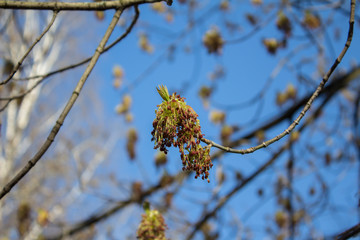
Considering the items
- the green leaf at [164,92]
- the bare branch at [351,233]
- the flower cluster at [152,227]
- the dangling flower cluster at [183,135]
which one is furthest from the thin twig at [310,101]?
the flower cluster at [152,227]

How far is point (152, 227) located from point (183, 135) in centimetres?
75

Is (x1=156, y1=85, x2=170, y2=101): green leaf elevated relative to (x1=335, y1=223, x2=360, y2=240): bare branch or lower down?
elevated

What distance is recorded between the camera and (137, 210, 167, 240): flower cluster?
180 centimetres

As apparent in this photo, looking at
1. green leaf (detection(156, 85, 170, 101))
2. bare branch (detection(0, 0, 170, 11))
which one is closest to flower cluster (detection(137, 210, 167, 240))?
green leaf (detection(156, 85, 170, 101))

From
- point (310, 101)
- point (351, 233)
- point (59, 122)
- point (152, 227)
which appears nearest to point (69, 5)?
point (59, 122)

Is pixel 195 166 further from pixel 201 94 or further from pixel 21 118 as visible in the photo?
pixel 21 118

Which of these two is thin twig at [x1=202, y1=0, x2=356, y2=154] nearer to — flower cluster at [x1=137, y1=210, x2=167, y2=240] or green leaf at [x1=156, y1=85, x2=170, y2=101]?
green leaf at [x1=156, y1=85, x2=170, y2=101]

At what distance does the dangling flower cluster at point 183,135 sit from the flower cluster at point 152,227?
0.64m

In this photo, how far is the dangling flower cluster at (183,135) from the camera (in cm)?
132

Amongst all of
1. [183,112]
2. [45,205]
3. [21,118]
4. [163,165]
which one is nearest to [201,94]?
[163,165]

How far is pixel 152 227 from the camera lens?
72.2 inches

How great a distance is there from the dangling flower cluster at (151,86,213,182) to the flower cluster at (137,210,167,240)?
0.64 m

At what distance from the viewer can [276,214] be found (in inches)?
193

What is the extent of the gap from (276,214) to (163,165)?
202 cm
